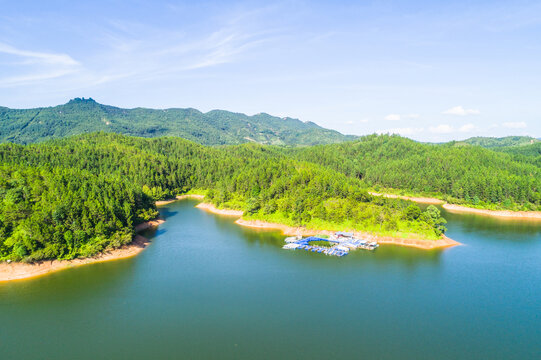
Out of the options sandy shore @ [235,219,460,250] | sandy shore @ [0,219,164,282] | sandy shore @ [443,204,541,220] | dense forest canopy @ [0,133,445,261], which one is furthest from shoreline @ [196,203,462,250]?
sandy shore @ [443,204,541,220]

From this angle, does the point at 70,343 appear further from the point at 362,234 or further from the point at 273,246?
the point at 362,234

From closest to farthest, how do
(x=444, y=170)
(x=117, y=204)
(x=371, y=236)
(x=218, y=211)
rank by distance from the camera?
(x=117, y=204)
(x=371, y=236)
(x=218, y=211)
(x=444, y=170)

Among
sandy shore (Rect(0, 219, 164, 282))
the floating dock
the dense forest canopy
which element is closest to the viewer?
sandy shore (Rect(0, 219, 164, 282))

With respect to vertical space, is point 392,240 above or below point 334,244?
above

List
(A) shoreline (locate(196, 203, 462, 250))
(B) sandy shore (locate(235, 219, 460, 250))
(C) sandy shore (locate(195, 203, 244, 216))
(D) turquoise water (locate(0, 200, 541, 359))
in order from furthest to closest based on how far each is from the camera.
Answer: (C) sandy shore (locate(195, 203, 244, 216))
(A) shoreline (locate(196, 203, 462, 250))
(B) sandy shore (locate(235, 219, 460, 250))
(D) turquoise water (locate(0, 200, 541, 359))

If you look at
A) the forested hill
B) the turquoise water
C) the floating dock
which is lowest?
the turquoise water

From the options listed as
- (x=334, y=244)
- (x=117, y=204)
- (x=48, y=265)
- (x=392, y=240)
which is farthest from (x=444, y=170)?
(x=48, y=265)

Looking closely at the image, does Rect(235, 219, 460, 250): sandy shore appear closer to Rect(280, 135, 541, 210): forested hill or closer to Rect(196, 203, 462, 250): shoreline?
Rect(196, 203, 462, 250): shoreline

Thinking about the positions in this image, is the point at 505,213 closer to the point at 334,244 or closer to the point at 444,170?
the point at 444,170
